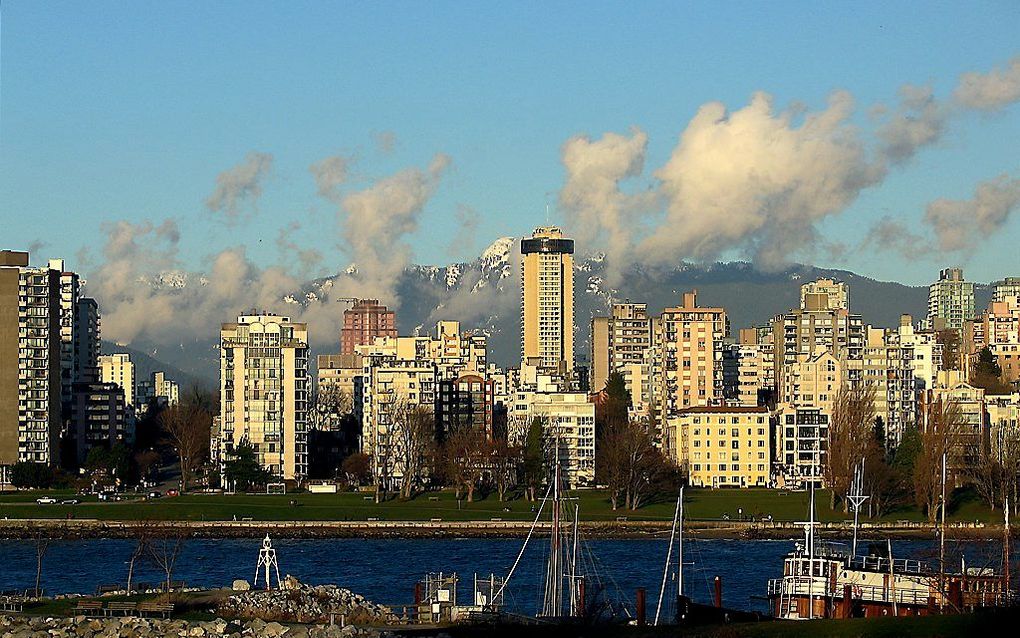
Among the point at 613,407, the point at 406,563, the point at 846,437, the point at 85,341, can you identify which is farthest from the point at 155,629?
the point at 85,341

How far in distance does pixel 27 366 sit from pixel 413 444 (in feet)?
84.4

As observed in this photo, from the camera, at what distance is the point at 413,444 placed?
113 metres

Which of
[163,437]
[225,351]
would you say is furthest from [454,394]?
[163,437]

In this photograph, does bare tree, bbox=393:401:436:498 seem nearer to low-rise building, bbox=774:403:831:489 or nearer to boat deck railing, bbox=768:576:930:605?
low-rise building, bbox=774:403:831:489

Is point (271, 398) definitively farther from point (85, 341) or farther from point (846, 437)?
point (85, 341)

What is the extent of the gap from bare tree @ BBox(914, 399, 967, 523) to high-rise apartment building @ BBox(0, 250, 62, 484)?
50653mm

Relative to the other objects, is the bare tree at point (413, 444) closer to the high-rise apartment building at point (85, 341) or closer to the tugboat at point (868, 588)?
the high-rise apartment building at point (85, 341)

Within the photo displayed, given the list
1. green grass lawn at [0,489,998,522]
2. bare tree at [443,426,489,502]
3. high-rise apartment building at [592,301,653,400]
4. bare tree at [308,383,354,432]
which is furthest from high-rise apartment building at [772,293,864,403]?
green grass lawn at [0,489,998,522]

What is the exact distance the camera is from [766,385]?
513 ft

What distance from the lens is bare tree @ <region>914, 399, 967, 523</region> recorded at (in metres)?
96.8

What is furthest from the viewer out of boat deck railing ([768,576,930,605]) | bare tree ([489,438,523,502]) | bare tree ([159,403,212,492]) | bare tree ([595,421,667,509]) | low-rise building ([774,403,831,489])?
low-rise building ([774,403,831,489])

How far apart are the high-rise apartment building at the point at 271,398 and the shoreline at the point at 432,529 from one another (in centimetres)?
2198

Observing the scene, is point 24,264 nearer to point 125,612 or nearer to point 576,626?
point 125,612

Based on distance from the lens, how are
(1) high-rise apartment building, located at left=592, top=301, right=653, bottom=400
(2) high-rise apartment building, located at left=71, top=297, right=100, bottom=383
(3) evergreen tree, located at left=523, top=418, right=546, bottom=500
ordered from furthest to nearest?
(1) high-rise apartment building, located at left=592, top=301, right=653, bottom=400 < (2) high-rise apartment building, located at left=71, top=297, right=100, bottom=383 < (3) evergreen tree, located at left=523, top=418, right=546, bottom=500
